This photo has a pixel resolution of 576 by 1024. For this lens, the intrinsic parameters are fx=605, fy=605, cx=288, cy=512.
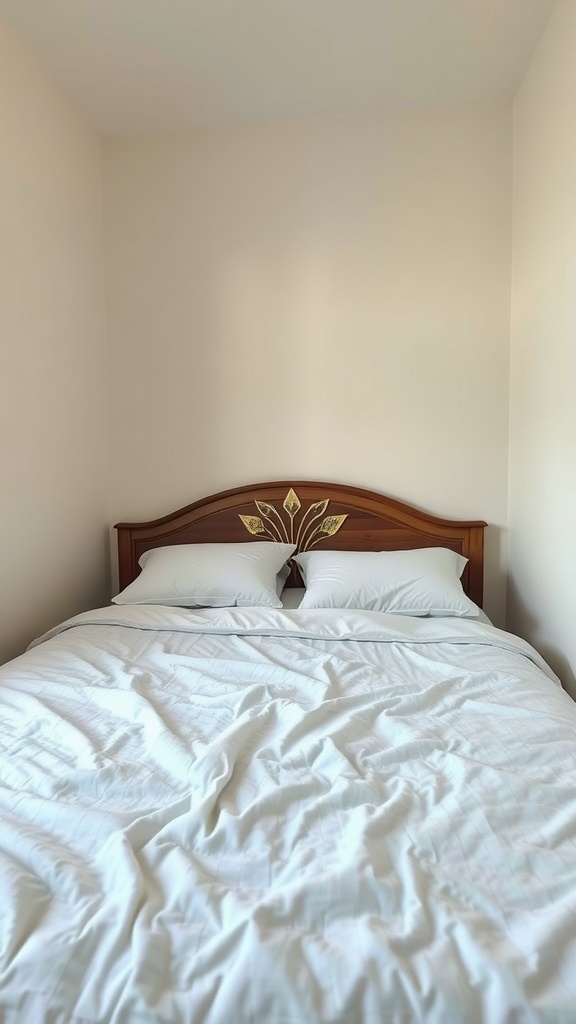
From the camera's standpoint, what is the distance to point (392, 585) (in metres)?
2.27

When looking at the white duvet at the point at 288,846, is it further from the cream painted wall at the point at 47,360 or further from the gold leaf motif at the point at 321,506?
the gold leaf motif at the point at 321,506

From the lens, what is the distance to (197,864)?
0.90 m

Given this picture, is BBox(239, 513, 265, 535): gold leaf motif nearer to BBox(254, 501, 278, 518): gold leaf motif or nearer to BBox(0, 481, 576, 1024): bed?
BBox(254, 501, 278, 518): gold leaf motif

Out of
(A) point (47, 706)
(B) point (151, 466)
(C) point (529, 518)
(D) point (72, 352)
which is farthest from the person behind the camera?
(B) point (151, 466)

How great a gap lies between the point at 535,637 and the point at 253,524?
125cm

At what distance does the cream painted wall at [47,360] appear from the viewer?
83.7 inches

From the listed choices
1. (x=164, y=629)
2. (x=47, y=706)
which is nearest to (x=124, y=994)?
(x=47, y=706)

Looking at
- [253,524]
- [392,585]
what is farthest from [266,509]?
[392,585]

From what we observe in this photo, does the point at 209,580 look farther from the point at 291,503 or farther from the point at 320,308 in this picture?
the point at 320,308

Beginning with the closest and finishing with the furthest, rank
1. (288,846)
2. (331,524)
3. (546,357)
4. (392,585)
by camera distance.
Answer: (288,846)
(546,357)
(392,585)
(331,524)

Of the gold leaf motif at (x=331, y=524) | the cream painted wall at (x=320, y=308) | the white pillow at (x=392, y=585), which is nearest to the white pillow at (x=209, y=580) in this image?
the white pillow at (x=392, y=585)

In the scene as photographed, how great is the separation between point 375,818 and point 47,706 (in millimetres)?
877

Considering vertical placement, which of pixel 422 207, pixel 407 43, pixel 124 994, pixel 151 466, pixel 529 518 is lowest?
pixel 124 994

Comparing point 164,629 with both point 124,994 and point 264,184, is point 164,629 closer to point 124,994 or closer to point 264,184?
point 124,994
